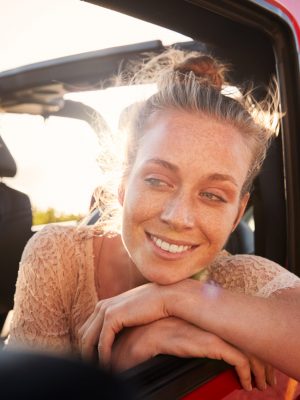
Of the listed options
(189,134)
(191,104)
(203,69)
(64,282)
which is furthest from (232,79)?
(64,282)

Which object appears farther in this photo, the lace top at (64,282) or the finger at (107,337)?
the lace top at (64,282)

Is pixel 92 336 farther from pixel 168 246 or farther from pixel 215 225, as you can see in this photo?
pixel 215 225

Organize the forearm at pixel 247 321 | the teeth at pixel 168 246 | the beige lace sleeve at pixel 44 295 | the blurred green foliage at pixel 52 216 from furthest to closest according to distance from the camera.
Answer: the blurred green foliage at pixel 52 216, the beige lace sleeve at pixel 44 295, the teeth at pixel 168 246, the forearm at pixel 247 321

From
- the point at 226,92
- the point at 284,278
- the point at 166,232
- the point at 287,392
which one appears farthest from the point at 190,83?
the point at 287,392

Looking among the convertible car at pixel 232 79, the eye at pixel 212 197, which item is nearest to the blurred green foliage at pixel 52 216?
the convertible car at pixel 232 79

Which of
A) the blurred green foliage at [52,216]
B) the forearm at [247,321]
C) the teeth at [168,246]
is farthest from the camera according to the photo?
the blurred green foliage at [52,216]

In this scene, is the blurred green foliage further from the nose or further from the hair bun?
the hair bun

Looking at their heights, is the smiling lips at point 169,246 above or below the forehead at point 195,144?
below

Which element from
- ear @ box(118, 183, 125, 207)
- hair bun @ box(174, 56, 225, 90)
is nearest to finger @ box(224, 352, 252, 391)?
ear @ box(118, 183, 125, 207)

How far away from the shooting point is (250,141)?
171 centimetres

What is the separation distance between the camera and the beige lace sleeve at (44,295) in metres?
1.62

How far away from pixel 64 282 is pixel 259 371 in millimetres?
617

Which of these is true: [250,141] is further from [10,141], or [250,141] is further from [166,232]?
[10,141]

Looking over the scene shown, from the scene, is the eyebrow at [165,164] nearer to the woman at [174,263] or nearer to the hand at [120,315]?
the woman at [174,263]
